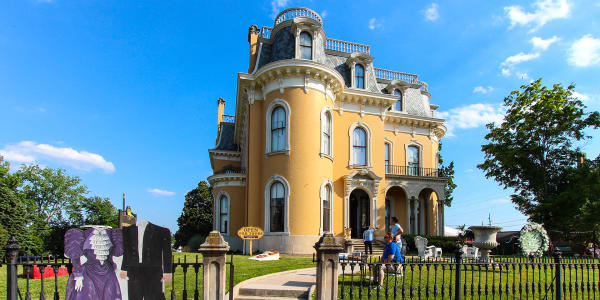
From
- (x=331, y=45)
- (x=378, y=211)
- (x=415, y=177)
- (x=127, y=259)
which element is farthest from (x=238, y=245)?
(x=127, y=259)

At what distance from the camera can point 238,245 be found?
23.0 m

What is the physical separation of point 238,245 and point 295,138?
8.13 m

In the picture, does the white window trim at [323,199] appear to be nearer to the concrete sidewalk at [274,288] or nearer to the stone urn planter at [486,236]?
the stone urn planter at [486,236]

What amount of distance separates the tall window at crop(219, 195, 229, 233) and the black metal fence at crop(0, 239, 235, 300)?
39.3 feet

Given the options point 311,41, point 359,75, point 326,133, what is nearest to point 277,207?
point 326,133

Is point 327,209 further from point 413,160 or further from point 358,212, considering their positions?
point 413,160

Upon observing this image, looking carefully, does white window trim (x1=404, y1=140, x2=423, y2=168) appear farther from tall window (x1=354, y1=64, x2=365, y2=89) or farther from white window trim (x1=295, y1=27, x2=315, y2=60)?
white window trim (x1=295, y1=27, x2=315, y2=60)

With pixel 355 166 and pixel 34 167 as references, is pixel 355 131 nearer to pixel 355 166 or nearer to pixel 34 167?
pixel 355 166

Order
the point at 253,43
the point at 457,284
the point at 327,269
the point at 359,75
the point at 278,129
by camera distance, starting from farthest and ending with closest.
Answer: the point at 253,43
the point at 359,75
the point at 278,129
the point at 457,284
the point at 327,269

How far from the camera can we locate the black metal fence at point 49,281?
19.6 ft

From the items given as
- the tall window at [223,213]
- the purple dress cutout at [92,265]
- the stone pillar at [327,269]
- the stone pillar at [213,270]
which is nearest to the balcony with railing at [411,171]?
the tall window at [223,213]

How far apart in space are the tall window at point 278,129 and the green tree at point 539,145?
47.6 feet

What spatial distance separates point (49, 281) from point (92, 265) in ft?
17.7

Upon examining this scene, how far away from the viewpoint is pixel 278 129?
20062 millimetres
